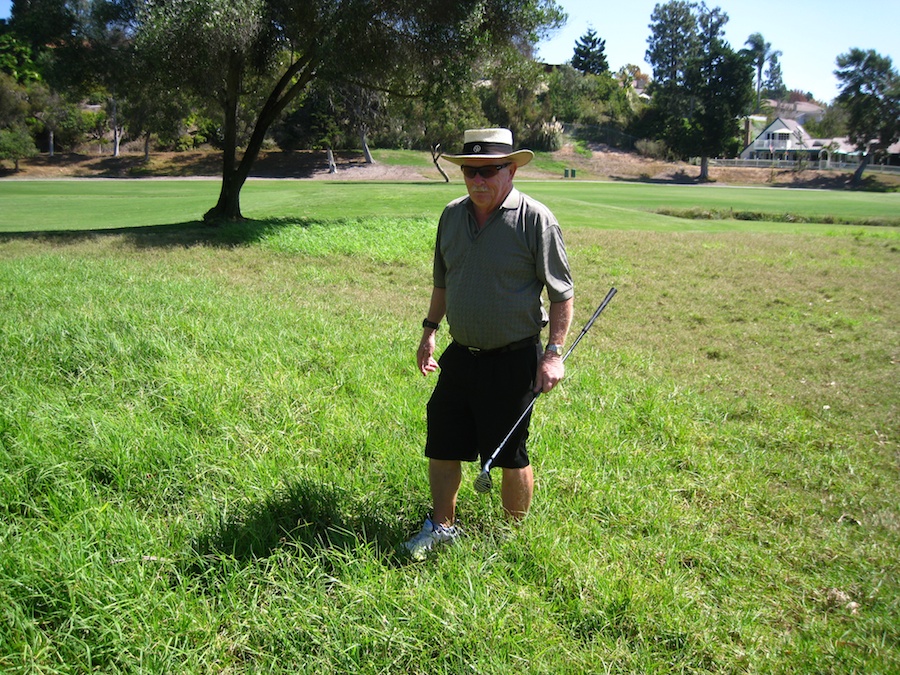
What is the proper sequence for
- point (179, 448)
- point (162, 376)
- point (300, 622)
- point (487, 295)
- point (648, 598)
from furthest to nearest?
point (162, 376), point (179, 448), point (487, 295), point (648, 598), point (300, 622)

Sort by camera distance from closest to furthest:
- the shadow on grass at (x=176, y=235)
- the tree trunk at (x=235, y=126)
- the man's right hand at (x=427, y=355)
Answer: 1. the man's right hand at (x=427, y=355)
2. the shadow on grass at (x=176, y=235)
3. the tree trunk at (x=235, y=126)

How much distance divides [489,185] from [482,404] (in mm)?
1044

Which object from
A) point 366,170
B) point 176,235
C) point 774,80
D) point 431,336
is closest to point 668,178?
point 366,170

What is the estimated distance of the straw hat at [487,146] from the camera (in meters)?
3.31

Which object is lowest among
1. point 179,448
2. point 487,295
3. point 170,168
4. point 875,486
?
point 875,486

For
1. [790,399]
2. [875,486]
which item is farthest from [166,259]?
[875,486]

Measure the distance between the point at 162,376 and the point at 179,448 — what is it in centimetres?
117

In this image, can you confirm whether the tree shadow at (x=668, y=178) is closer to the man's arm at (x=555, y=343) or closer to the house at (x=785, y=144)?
the house at (x=785, y=144)

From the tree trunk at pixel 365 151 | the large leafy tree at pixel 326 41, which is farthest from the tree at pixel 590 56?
the large leafy tree at pixel 326 41

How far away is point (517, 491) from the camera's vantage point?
3582 millimetres

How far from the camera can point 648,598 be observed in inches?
124

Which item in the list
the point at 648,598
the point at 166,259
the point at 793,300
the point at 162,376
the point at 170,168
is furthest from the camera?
the point at 170,168

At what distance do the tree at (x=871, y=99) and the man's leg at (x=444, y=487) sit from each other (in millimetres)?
78345

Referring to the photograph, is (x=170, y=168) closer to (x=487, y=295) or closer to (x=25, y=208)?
(x=25, y=208)
